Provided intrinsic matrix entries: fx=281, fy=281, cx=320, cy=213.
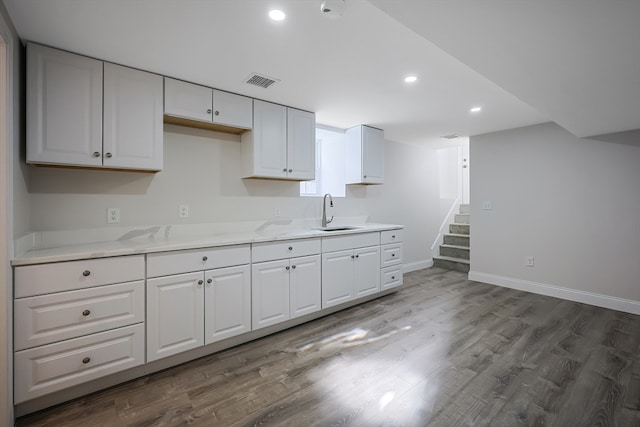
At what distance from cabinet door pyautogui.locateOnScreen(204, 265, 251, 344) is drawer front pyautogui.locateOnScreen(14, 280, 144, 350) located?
Result: 46 cm

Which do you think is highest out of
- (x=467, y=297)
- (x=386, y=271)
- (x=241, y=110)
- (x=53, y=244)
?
(x=241, y=110)

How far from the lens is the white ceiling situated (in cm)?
130

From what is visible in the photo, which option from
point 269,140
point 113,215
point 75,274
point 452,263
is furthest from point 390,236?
point 75,274

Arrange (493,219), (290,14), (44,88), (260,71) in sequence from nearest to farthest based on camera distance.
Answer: (290,14) < (44,88) < (260,71) < (493,219)

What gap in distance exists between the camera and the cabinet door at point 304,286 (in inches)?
106

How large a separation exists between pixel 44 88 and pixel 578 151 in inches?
206

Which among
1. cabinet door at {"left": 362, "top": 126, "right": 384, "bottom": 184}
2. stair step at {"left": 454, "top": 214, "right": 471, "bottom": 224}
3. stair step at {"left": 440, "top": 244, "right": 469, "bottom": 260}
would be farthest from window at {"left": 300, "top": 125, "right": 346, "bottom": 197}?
stair step at {"left": 454, "top": 214, "right": 471, "bottom": 224}

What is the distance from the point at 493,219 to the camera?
13.9 feet

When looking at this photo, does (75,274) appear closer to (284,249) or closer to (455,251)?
(284,249)

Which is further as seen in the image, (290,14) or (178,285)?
(178,285)

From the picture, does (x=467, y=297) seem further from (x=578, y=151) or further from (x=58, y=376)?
(x=58, y=376)

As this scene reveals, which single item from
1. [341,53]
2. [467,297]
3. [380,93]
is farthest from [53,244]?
[467,297]

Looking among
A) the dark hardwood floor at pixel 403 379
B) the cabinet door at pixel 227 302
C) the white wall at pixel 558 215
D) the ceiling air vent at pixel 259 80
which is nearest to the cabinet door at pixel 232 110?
the ceiling air vent at pixel 259 80

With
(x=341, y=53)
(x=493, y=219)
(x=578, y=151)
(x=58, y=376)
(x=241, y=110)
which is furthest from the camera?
(x=493, y=219)
